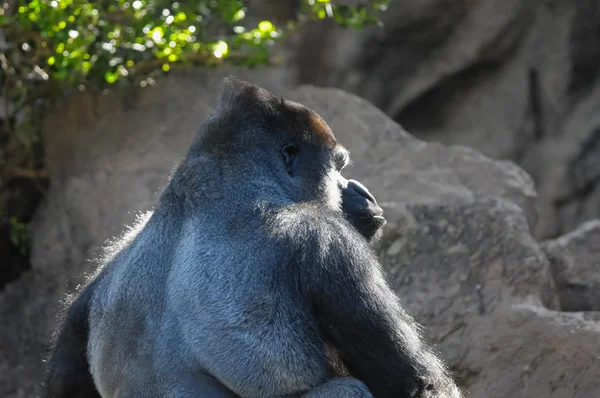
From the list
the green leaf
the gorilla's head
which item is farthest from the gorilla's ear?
the green leaf

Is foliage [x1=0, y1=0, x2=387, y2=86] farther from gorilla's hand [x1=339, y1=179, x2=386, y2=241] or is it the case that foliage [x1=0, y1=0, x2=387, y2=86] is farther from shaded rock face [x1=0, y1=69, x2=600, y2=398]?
gorilla's hand [x1=339, y1=179, x2=386, y2=241]

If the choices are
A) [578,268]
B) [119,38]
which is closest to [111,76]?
[119,38]

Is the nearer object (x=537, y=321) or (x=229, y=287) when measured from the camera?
(x=229, y=287)

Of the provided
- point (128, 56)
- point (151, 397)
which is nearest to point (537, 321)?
point (151, 397)

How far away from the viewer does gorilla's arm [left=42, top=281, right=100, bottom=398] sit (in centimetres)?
310

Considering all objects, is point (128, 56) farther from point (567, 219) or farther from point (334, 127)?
point (567, 219)

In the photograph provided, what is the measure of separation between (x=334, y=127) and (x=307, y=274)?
91.7 inches

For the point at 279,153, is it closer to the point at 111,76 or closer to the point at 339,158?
the point at 339,158

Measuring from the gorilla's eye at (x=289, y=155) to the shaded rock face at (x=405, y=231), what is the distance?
117cm

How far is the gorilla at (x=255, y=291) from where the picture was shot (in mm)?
2646

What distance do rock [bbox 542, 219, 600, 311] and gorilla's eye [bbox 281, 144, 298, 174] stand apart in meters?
1.76

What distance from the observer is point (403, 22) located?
23.1ft

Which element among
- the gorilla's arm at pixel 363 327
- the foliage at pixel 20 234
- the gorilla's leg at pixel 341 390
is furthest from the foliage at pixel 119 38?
the gorilla's leg at pixel 341 390

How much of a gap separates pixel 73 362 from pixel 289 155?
1033 mm
